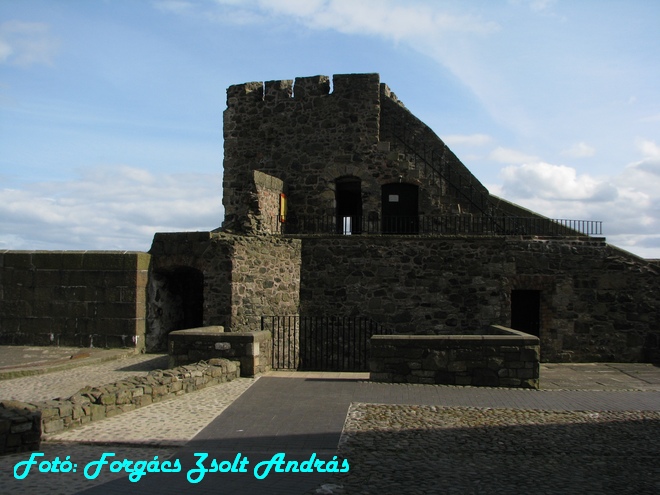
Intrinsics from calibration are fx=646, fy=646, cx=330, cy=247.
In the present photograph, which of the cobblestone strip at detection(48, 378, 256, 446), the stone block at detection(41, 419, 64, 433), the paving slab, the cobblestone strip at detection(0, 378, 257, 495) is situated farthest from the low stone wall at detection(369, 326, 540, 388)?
the paving slab

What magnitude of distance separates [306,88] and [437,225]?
19.3ft

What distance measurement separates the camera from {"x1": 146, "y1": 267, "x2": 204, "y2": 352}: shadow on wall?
1548 cm

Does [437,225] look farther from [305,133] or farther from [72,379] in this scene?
[72,379]

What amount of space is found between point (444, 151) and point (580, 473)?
1441 cm

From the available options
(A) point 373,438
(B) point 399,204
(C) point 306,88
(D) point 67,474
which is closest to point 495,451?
(A) point 373,438

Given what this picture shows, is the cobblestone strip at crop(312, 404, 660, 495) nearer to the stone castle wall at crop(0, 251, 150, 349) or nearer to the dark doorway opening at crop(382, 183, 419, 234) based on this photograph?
the stone castle wall at crop(0, 251, 150, 349)

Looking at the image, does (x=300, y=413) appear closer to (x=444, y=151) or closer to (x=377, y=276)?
(x=377, y=276)

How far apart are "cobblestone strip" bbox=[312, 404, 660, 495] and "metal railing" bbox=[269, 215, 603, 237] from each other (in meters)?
9.67

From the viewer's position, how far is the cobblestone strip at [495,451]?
239 inches

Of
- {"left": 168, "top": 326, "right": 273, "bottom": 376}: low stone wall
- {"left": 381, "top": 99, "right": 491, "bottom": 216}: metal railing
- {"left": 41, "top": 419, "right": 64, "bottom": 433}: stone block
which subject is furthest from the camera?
{"left": 381, "top": 99, "right": 491, "bottom": 216}: metal railing

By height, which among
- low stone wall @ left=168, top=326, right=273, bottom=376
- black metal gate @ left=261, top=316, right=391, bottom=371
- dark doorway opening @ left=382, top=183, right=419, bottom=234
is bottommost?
black metal gate @ left=261, top=316, right=391, bottom=371

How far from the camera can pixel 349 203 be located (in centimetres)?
2375

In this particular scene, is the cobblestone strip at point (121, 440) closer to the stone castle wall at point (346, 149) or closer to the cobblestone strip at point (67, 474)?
the cobblestone strip at point (67, 474)

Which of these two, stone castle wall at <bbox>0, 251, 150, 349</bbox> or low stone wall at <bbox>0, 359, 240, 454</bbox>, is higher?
stone castle wall at <bbox>0, 251, 150, 349</bbox>
